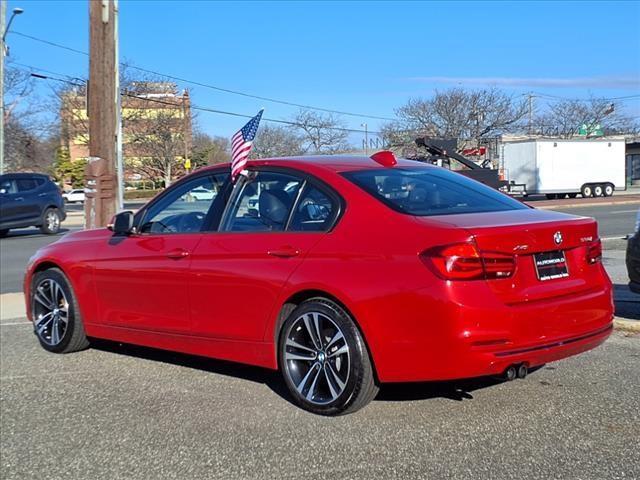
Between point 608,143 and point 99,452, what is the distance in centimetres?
4283

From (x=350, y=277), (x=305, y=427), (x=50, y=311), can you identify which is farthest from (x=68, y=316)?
(x=350, y=277)

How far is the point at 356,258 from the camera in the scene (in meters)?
4.54

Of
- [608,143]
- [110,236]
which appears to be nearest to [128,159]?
[608,143]

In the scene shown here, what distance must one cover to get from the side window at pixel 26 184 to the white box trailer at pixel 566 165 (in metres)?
26.6

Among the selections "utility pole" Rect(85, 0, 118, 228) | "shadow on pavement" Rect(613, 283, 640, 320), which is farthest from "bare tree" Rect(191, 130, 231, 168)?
"shadow on pavement" Rect(613, 283, 640, 320)

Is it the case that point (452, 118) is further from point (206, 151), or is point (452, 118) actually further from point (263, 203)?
point (263, 203)

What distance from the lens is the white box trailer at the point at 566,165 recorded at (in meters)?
40.6

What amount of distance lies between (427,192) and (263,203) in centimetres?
113

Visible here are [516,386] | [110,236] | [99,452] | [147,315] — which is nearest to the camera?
[99,452]

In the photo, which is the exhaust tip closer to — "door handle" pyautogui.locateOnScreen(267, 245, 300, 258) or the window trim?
"door handle" pyautogui.locateOnScreen(267, 245, 300, 258)

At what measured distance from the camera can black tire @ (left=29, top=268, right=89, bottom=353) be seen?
21.3ft

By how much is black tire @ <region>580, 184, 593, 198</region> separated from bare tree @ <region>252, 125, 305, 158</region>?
15.7 meters

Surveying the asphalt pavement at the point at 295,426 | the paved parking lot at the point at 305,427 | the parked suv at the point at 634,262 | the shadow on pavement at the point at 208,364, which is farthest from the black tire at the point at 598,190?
the shadow on pavement at the point at 208,364

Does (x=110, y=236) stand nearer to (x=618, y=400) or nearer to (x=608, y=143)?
(x=618, y=400)
